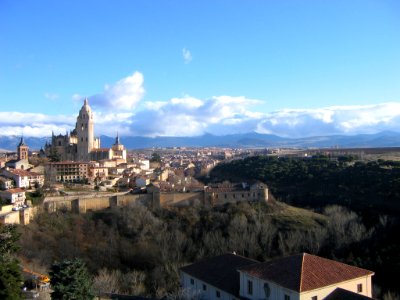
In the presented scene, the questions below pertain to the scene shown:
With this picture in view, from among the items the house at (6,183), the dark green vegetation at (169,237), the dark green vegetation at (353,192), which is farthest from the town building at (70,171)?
the dark green vegetation at (353,192)

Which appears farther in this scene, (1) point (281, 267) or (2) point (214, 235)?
(2) point (214, 235)

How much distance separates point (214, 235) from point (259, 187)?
997 centimetres

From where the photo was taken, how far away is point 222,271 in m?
19.3

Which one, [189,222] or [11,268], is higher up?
[11,268]

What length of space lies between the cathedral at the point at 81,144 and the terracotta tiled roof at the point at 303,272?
48.4 m

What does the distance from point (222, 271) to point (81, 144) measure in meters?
47.3

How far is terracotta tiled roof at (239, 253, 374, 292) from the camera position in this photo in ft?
50.3

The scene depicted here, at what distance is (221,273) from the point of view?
19.2 metres

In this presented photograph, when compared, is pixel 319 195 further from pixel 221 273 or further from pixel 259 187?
pixel 221 273

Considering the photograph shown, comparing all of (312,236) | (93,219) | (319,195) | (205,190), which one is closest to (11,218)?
(93,219)

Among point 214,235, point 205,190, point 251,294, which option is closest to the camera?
point 251,294

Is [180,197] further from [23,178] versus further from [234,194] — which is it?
[23,178]

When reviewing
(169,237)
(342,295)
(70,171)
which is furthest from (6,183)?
(342,295)

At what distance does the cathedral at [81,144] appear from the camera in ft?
204
